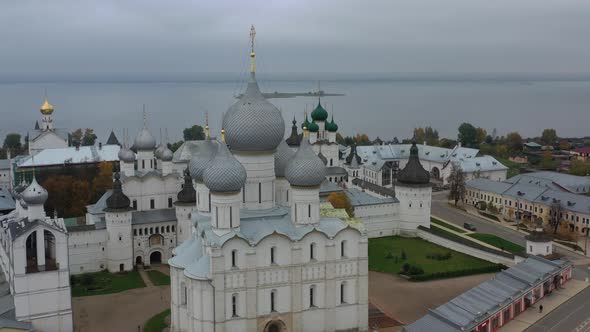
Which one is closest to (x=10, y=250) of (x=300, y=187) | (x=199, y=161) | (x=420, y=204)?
(x=199, y=161)

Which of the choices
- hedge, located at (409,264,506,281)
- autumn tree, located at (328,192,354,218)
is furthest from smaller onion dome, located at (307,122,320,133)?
hedge, located at (409,264,506,281)

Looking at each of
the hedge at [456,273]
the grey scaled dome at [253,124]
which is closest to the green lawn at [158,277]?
the grey scaled dome at [253,124]

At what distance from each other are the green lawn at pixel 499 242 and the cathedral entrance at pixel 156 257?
52.6 feet

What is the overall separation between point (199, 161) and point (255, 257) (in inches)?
246

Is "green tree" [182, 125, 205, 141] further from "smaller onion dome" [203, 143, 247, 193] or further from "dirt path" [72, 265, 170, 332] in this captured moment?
"smaller onion dome" [203, 143, 247, 193]

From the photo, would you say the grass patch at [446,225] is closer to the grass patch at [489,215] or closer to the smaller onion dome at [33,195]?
the grass patch at [489,215]

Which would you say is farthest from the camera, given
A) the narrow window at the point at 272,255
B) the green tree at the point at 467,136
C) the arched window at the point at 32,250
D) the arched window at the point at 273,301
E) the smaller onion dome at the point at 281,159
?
the green tree at the point at 467,136

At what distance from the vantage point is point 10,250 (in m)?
19.3

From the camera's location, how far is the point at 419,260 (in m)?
27.5

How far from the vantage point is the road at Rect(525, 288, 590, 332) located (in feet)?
62.0

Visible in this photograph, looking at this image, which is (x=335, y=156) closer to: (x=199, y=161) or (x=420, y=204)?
(x=420, y=204)

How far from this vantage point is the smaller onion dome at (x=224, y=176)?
58.9 feet

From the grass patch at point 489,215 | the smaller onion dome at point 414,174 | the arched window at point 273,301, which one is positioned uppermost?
the smaller onion dome at point 414,174

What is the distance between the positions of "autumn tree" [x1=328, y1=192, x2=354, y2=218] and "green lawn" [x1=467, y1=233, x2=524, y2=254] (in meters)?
6.72
